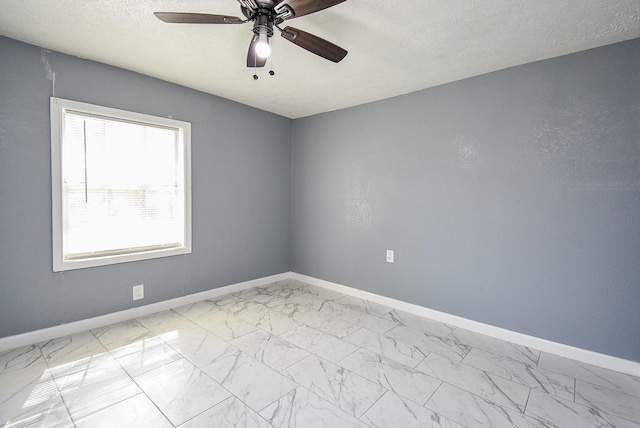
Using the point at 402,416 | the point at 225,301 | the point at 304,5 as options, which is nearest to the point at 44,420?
the point at 225,301

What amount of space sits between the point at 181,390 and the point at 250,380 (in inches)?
16.8

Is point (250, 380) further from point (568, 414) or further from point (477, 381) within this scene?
point (568, 414)

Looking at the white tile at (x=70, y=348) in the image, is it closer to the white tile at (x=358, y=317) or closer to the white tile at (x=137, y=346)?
the white tile at (x=137, y=346)

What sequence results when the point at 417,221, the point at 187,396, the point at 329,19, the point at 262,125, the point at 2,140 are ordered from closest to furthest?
the point at 187,396 < the point at 329,19 < the point at 2,140 < the point at 417,221 < the point at 262,125

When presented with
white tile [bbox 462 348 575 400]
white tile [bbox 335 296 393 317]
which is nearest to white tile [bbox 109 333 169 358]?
white tile [bbox 335 296 393 317]

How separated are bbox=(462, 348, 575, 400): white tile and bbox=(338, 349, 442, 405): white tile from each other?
487mm

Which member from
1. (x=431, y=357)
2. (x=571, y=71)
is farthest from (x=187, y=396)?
(x=571, y=71)

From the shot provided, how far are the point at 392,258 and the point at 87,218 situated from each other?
306 centimetres

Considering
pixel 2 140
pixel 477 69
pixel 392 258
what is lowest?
pixel 392 258

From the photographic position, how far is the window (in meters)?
2.47

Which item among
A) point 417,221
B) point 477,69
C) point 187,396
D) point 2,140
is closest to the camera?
point 187,396

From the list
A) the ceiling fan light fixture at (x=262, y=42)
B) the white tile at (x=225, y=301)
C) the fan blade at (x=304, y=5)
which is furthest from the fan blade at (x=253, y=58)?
the white tile at (x=225, y=301)

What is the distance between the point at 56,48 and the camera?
2348 mm

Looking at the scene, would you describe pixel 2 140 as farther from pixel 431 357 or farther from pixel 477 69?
pixel 477 69
